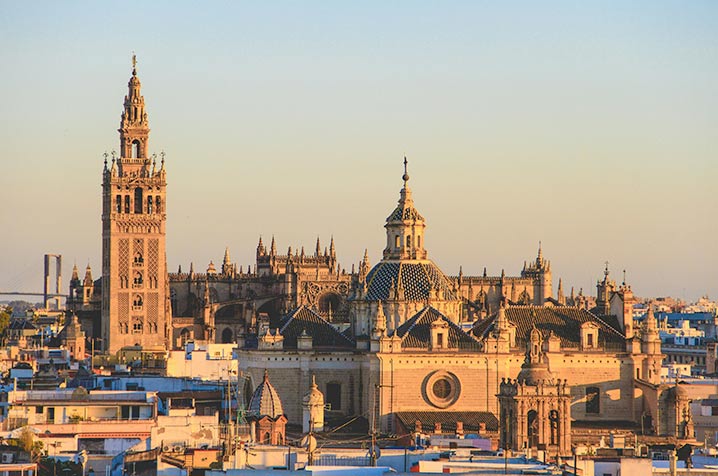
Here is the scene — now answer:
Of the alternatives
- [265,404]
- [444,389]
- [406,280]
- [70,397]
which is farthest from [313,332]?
[265,404]

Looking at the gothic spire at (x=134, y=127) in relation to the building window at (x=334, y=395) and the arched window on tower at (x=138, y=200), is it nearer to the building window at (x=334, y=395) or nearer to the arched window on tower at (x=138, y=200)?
the arched window on tower at (x=138, y=200)

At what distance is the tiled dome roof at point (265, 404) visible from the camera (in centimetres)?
9006

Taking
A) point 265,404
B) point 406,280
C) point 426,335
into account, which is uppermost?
point 406,280

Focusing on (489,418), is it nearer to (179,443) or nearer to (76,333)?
(179,443)

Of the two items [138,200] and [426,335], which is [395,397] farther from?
[138,200]

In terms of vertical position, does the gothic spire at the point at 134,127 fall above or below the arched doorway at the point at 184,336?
above

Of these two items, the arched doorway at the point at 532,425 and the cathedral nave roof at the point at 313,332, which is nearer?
the arched doorway at the point at 532,425

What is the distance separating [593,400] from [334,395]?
11.4 metres

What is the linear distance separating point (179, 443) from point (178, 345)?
94971 millimetres

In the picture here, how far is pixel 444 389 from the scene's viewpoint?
3959 inches

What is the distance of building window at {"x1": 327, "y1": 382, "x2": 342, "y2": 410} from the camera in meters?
102

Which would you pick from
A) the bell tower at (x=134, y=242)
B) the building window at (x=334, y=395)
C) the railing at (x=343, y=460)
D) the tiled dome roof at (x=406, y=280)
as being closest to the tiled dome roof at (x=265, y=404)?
the building window at (x=334, y=395)

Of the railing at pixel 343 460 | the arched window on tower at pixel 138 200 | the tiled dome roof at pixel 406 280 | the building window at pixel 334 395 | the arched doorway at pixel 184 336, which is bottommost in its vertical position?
the railing at pixel 343 460

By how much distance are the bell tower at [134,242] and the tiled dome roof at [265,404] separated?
7849 cm
